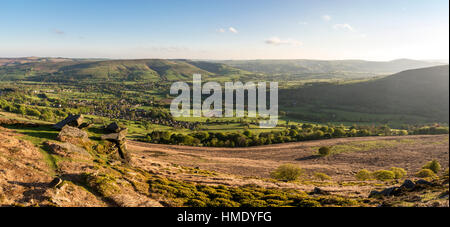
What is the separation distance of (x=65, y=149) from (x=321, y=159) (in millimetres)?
60087

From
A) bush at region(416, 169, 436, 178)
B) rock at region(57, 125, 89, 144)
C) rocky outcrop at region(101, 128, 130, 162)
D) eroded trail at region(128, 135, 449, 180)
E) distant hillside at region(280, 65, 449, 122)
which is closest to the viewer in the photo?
rock at region(57, 125, 89, 144)

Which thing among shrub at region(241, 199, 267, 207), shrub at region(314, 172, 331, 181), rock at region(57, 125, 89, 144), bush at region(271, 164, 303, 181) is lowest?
shrub at region(314, 172, 331, 181)

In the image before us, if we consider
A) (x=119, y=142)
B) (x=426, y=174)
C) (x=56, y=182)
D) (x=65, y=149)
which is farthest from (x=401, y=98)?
(x=56, y=182)

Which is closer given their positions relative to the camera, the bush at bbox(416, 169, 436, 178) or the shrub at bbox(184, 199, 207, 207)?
the shrub at bbox(184, 199, 207, 207)

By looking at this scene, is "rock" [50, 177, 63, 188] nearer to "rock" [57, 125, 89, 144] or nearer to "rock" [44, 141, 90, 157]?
"rock" [44, 141, 90, 157]

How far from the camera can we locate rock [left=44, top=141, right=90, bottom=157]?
2331cm

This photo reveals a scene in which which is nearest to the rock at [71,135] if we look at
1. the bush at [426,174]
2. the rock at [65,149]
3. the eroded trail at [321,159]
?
the rock at [65,149]

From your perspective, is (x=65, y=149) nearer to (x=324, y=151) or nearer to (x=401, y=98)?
(x=324, y=151)

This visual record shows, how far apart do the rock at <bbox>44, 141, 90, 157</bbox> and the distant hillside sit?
162532 millimetres

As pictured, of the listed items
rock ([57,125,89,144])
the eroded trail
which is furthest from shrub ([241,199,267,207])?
the eroded trail

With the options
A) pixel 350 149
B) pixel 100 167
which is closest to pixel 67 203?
pixel 100 167

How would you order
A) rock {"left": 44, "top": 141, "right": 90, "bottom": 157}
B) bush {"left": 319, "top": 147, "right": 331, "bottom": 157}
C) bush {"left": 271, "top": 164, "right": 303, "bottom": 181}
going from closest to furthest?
1. rock {"left": 44, "top": 141, "right": 90, "bottom": 157}
2. bush {"left": 271, "top": 164, "right": 303, "bottom": 181}
3. bush {"left": 319, "top": 147, "right": 331, "bottom": 157}

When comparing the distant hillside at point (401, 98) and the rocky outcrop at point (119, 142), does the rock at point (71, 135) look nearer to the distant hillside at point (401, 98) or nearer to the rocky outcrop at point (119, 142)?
the rocky outcrop at point (119, 142)
